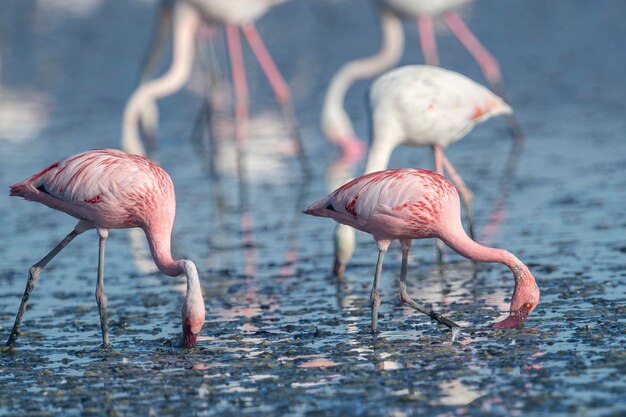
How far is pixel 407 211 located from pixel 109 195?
1611 mm

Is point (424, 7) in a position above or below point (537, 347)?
above

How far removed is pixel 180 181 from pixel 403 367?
280 inches

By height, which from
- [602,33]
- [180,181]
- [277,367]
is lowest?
[277,367]

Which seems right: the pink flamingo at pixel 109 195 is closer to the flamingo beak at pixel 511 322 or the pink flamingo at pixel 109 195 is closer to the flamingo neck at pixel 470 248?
the flamingo neck at pixel 470 248

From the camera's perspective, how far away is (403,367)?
237 inches

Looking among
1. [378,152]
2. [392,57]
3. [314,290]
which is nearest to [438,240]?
[378,152]

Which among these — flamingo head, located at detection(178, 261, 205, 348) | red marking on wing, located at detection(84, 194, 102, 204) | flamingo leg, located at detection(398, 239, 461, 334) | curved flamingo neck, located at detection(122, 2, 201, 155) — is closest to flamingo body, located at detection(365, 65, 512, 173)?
flamingo leg, located at detection(398, 239, 461, 334)

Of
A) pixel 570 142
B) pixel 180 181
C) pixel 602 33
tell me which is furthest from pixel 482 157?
pixel 602 33

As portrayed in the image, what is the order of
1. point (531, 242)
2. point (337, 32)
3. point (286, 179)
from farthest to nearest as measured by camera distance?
point (337, 32) → point (286, 179) → point (531, 242)

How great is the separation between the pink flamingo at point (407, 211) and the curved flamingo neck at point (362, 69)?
6334 mm

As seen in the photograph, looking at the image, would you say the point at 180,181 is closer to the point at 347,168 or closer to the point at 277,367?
A: the point at 347,168

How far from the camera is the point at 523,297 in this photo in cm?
655

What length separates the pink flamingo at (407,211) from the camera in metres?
6.83

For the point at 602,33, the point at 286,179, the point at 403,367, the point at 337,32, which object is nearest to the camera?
the point at 403,367
